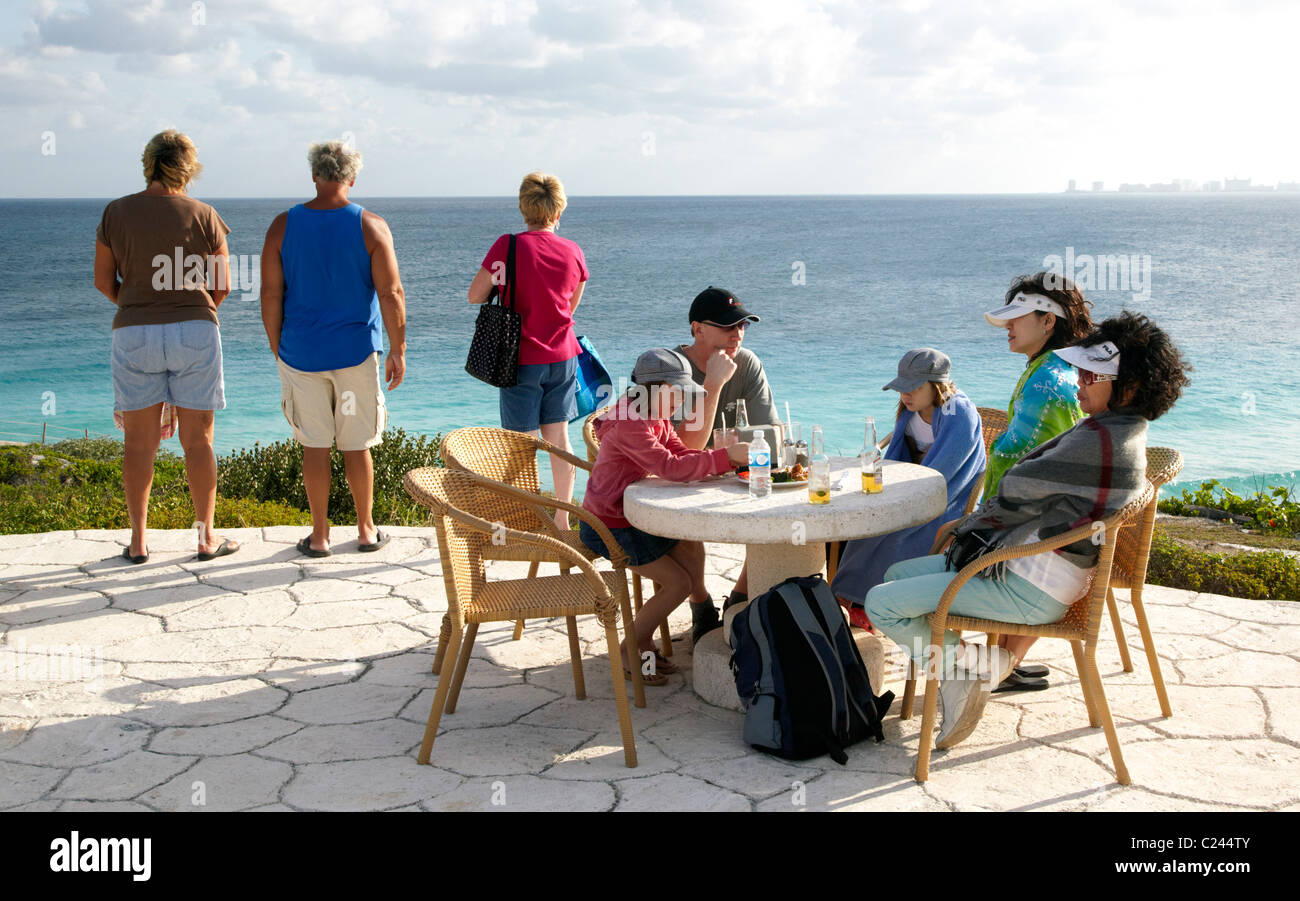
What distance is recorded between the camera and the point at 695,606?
4.53 m

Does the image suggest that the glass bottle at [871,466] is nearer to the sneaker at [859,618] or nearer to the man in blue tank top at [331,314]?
the sneaker at [859,618]

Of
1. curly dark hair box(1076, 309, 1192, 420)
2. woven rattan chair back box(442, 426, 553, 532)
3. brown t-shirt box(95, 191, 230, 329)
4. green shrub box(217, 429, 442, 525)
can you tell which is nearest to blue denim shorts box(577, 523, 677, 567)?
woven rattan chair back box(442, 426, 553, 532)

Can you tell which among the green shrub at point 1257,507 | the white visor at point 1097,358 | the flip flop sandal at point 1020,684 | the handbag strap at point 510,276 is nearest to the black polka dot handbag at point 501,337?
the handbag strap at point 510,276

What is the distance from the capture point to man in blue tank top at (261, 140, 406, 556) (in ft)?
17.9

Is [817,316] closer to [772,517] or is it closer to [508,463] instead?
[508,463]

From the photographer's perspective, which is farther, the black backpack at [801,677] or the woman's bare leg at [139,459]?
the woman's bare leg at [139,459]

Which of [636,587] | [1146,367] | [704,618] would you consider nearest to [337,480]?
[636,587]

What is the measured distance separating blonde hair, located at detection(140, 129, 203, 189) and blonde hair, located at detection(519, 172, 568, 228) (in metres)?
1.67

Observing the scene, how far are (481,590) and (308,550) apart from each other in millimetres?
2454

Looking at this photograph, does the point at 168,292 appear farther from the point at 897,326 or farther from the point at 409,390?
the point at 897,326

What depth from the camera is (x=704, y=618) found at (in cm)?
454

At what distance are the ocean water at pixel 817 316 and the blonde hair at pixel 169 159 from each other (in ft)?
21.7

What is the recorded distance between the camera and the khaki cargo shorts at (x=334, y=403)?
571 cm

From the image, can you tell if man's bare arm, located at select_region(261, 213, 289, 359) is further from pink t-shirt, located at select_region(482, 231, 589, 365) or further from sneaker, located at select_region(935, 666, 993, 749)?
sneaker, located at select_region(935, 666, 993, 749)
